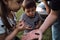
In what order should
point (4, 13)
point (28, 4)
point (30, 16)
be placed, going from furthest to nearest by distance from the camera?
point (30, 16) → point (28, 4) → point (4, 13)

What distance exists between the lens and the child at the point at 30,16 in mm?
2879

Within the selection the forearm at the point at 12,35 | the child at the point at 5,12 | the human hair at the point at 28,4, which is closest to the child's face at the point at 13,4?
the child at the point at 5,12

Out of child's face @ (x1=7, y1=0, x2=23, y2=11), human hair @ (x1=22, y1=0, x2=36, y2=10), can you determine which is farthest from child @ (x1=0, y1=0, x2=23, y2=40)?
human hair @ (x1=22, y1=0, x2=36, y2=10)

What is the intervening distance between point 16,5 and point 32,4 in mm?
917

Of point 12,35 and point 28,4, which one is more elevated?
point 28,4

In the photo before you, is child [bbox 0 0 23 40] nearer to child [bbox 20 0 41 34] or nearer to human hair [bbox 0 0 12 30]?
human hair [bbox 0 0 12 30]

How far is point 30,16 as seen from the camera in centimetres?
301

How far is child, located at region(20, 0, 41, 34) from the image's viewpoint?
2879 mm

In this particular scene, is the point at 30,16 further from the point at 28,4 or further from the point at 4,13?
the point at 4,13

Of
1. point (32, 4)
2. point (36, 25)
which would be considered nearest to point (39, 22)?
point (36, 25)

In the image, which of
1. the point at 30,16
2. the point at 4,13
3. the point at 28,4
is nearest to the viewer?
the point at 4,13

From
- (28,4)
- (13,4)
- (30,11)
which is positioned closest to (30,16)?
(30,11)

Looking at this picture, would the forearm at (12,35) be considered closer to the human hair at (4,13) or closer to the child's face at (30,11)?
the human hair at (4,13)

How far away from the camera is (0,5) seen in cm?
189
